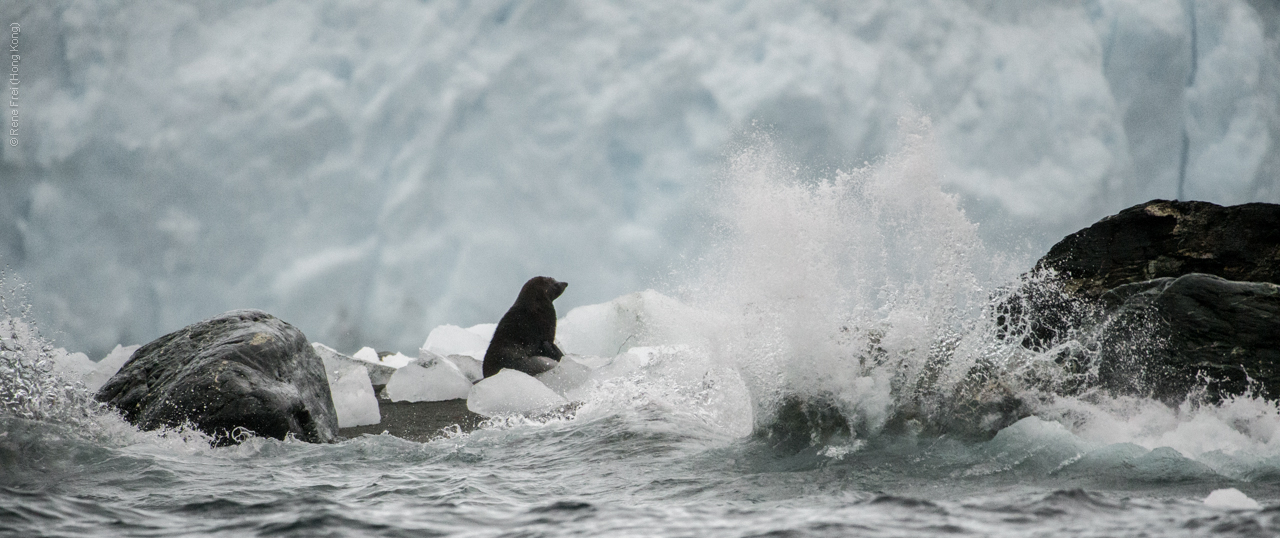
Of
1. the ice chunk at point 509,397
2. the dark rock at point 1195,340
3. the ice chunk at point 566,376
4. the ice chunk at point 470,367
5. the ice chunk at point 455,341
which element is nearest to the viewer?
the dark rock at point 1195,340

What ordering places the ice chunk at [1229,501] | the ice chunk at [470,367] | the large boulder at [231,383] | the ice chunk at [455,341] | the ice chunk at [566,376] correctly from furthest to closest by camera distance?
the ice chunk at [455,341] → the ice chunk at [470,367] → the ice chunk at [566,376] → the large boulder at [231,383] → the ice chunk at [1229,501]

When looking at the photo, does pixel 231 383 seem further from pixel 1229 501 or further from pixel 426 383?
pixel 1229 501

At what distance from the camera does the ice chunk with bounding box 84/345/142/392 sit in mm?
7499

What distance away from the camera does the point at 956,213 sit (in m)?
5.07

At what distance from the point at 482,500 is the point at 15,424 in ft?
8.16

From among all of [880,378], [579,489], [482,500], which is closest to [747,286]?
[880,378]

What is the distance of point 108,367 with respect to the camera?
8.01 meters

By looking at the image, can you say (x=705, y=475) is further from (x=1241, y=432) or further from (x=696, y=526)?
(x=1241, y=432)

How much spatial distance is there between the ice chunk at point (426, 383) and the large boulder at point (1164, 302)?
17.0 ft

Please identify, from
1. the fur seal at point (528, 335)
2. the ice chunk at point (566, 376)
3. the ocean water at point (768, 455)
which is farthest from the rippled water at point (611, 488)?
the fur seal at point (528, 335)

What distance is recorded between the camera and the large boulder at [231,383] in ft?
15.4

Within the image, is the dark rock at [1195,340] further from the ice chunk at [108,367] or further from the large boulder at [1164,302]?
the ice chunk at [108,367]

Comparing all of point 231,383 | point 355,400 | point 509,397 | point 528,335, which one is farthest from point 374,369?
point 231,383

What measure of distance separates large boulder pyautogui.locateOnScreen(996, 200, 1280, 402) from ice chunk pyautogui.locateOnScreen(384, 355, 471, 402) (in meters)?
5.18
